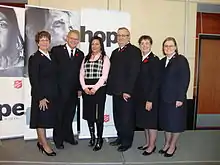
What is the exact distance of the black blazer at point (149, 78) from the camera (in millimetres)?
3334

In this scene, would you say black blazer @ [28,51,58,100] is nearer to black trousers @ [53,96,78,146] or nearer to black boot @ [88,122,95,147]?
black trousers @ [53,96,78,146]

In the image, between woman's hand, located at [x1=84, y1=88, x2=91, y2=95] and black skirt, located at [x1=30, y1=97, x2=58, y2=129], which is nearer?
black skirt, located at [x1=30, y1=97, x2=58, y2=129]

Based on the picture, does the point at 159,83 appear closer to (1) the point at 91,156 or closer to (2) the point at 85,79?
(2) the point at 85,79

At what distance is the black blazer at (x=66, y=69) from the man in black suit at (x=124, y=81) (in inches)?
17.8

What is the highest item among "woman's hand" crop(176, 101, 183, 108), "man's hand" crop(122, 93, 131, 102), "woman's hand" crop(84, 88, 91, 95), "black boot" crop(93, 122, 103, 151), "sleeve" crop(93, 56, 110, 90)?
"sleeve" crop(93, 56, 110, 90)

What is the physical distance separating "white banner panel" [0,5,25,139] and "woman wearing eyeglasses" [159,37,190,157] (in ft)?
6.60

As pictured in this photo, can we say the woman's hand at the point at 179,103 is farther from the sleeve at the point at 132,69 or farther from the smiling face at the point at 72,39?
the smiling face at the point at 72,39

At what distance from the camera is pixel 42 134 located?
11.0ft

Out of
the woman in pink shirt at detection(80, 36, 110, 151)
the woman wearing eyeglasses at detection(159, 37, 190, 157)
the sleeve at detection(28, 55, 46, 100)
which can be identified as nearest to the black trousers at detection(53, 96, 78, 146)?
the woman in pink shirt at detection(80, 36, 110, 151)

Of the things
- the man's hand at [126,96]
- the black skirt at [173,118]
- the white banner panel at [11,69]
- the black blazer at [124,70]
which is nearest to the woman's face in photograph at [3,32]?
the white banner panel at [11,69]

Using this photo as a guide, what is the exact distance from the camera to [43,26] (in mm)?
3967

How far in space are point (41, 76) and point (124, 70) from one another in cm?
99

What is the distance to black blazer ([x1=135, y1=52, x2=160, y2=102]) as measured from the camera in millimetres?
3334

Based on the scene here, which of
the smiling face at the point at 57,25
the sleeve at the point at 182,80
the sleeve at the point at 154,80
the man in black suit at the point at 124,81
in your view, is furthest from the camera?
the smiling face at the point at 57,25
